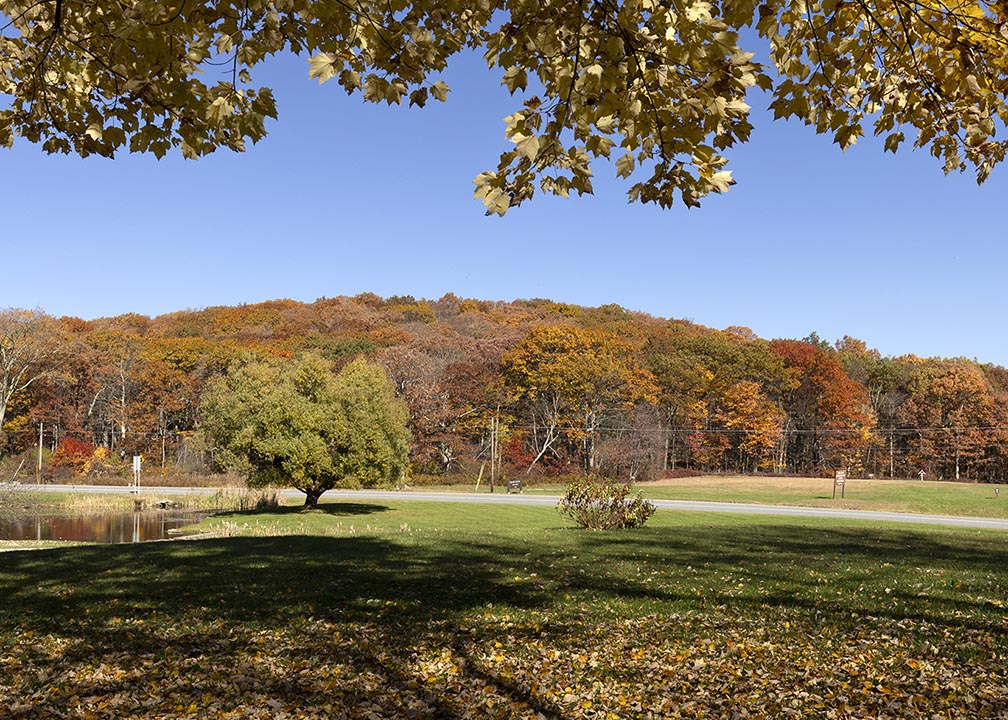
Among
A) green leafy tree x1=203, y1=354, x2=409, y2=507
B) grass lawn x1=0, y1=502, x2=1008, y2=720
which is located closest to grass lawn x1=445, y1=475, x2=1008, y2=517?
green leafy tree x1=203, y1=354, x2=409, y2=507

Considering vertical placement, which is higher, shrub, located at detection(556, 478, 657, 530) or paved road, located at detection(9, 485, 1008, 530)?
shrub, located at detection(556, 478, 657, 530)

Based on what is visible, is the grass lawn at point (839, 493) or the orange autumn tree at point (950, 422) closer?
the grass lawn at point (839, 493)

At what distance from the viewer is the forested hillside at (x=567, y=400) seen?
48188 millimetres

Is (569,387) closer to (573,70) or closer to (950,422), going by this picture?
(950,422)

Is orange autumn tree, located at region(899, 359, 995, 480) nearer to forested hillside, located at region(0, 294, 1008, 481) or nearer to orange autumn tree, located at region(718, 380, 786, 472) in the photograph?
forested hillside, located at region(0, 294, 1008, 481)

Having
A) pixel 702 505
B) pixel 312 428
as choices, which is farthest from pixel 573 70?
pixel 702 505

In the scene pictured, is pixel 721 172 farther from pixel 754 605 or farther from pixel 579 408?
pixel 579 408

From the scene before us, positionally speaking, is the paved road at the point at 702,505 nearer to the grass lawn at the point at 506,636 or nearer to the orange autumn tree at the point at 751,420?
the grass lawn at the point at 506,636

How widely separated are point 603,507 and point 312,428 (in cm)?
1225

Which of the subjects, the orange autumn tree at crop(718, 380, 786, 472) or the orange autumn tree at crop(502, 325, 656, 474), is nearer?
the orange autumn tree at crop(502, 325, 656, 474)

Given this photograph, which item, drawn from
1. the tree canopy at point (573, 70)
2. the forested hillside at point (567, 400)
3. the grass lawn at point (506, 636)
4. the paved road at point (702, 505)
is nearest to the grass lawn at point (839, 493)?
the paved road at point (702, 505)

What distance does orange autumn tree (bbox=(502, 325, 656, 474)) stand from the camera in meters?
49.2

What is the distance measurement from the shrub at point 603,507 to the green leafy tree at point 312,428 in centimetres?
1028

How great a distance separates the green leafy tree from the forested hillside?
18174mm
